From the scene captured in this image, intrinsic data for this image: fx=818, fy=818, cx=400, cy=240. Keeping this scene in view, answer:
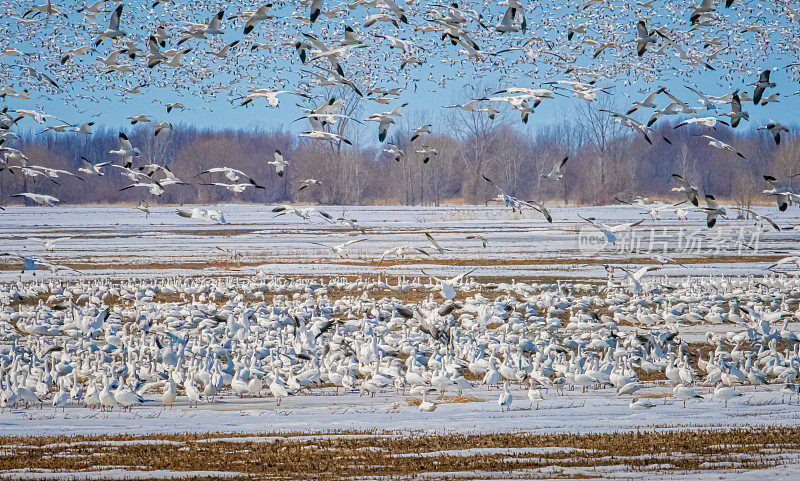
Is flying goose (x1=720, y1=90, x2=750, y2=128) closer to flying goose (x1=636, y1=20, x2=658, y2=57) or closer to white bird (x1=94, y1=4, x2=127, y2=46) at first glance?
flying goose (x1=636, y1=20, x2=658, y2=57)

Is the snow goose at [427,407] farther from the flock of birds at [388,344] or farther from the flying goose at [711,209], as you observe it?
the flying goose at [711,209]

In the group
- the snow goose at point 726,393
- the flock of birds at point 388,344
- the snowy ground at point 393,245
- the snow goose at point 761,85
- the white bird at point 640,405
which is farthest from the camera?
the snowy ground at point 393,245

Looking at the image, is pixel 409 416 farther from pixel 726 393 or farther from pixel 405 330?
pixel 405 330

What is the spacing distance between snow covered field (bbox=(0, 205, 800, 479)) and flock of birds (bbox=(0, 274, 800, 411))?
66mm

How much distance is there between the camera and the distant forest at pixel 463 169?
3145 inches

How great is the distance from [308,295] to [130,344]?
7389 mm

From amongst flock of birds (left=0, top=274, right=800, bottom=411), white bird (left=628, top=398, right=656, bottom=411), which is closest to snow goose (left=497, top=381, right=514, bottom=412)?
flock of birds (left=0, top=274, right=800, bottom=411)

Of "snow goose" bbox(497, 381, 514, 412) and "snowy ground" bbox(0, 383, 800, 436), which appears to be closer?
"snowy ground" bbox(0, 383, 800, 436)

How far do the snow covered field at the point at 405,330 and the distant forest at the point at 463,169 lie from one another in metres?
44.0

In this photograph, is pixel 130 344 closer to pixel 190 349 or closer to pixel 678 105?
pixel 190 349

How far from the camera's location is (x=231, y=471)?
8.51 m

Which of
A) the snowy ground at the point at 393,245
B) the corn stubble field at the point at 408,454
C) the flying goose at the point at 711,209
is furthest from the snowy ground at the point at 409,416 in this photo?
the snowy ground at the point at 393,245

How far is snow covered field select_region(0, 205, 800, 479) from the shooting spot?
11266 mm

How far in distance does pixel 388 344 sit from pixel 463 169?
73992 millimetres
